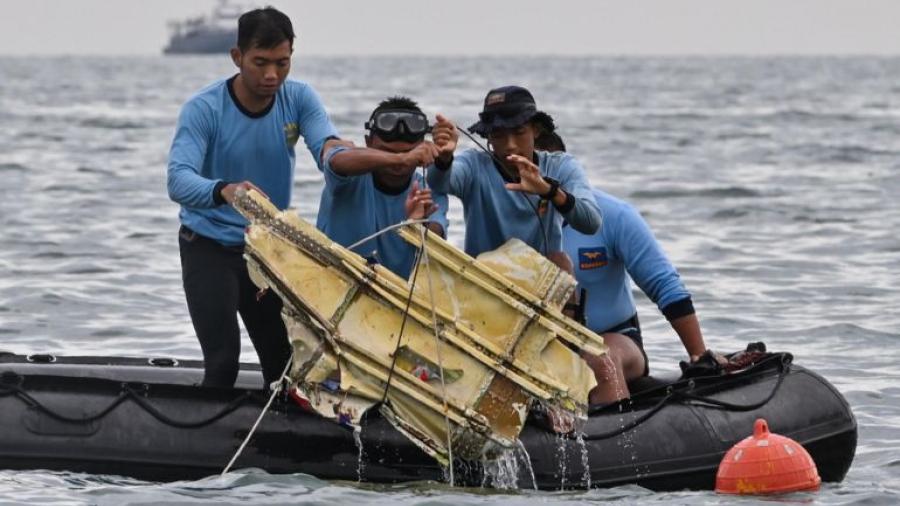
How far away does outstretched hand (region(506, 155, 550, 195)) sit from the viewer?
8.59m

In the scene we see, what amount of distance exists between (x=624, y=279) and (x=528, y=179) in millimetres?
1618

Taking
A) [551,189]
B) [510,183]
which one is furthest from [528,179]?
[510,183]

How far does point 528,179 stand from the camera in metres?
8.60

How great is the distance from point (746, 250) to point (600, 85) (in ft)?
224

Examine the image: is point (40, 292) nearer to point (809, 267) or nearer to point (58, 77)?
point (809, 267)

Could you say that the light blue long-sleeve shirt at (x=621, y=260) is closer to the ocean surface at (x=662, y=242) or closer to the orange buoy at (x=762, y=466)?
the orange buoy at (x=762, y=466)

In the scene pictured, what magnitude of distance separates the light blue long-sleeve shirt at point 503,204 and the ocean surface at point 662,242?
46.2 inches

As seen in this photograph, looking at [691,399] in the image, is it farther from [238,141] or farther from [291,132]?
[238,141]

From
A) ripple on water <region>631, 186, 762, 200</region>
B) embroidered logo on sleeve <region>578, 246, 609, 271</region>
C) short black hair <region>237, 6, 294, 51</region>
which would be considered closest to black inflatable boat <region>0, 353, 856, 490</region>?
embroidered logo on sleeve <region>578, 246, 609, 271</region>

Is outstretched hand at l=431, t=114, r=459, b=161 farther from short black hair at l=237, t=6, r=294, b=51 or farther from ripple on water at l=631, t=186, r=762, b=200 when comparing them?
ripple on water at l=631, t=186, r=762, b=200

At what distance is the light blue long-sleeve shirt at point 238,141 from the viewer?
9.10 m

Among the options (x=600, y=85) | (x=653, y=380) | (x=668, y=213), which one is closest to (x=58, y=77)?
(x=600, y=85)

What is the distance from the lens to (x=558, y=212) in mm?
8961

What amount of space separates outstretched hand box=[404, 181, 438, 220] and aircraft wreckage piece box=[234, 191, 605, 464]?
A: 6 cm
